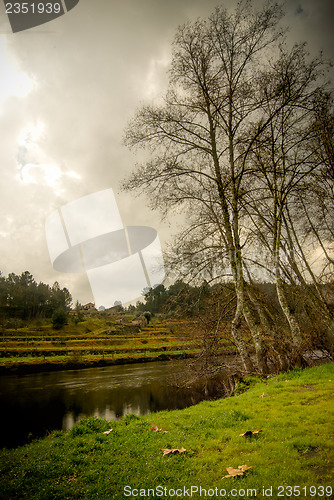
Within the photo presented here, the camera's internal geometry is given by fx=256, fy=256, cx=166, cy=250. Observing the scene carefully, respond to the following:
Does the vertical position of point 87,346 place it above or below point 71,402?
above

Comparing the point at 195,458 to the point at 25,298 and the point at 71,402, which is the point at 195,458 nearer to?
the point at 71,402

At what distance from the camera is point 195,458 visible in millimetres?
3689

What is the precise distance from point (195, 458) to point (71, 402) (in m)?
13.1

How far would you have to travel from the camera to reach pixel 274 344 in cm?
1033

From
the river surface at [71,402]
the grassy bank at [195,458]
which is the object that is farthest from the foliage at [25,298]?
the grassy bank at [195,458]

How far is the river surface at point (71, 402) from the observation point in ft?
32.7

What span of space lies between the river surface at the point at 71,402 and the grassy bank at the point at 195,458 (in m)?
4.41

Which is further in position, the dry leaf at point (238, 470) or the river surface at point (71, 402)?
the river surface at point (71, 402)

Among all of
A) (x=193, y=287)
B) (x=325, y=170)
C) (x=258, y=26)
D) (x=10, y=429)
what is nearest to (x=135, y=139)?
(x=258, y=26)

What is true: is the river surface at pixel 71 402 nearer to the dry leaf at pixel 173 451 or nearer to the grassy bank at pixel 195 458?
the grassy bank at pixel 195 458

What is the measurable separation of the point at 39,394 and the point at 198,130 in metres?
17.7

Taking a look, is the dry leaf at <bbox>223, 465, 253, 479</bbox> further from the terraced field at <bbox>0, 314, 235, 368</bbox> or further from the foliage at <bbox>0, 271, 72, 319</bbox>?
the foliage at <bbox>0, 271, 72, 319</bbox>

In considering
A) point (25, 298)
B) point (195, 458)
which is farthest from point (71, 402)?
point (25, 298)

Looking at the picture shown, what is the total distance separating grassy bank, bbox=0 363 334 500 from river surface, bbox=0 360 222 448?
14.5 feet
